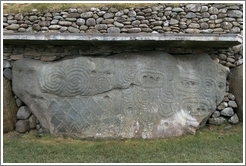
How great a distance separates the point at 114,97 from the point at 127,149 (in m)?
1.16

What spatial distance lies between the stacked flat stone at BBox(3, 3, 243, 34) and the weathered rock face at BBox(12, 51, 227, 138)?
1.01 metres

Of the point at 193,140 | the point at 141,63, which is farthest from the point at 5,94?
the point at 193,140

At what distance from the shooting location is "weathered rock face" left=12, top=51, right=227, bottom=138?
6.47 metres

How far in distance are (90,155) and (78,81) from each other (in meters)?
1.62

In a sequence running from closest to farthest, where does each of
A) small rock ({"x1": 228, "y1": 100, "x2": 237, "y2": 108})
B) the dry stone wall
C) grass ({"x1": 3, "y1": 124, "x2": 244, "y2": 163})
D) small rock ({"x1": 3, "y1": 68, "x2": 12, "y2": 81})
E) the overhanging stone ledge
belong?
grass ({"x1": 3, "y1": 124, "x2": 244, "y2": 163}), the overhanging stone ledge, small rock ({"x1": 3, "y1": 68, "x2": 12, "y2": 81}), small rock ({"x1": 228, "y1": 100, "x2": 237, "y2": 108}), the dry stone wall

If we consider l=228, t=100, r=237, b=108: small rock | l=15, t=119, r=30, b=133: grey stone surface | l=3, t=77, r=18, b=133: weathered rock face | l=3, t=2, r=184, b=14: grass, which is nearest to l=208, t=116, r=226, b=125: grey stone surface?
l=228, t=100, r=237, b=108: small rock

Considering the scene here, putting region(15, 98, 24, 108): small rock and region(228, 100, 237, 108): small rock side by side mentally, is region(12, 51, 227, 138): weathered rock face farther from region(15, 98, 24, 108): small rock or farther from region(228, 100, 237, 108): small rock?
region(228, 100, 237, 108): small rock

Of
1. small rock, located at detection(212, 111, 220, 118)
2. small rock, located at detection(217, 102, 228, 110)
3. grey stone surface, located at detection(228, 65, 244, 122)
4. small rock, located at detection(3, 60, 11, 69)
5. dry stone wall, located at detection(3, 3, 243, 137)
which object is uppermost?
dry stone wall, located at detection(3, 3, 243, 137)

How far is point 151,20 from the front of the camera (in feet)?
24.3

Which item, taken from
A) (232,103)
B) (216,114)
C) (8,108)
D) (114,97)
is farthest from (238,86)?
(8,108)

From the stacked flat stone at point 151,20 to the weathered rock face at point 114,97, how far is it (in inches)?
39.8

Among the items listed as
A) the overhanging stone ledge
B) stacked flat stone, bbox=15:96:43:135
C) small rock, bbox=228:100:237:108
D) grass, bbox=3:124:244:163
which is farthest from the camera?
small rock, bbox=228:100:237:108

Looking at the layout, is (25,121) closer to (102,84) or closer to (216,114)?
(102,84)

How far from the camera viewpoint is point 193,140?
6.30m
